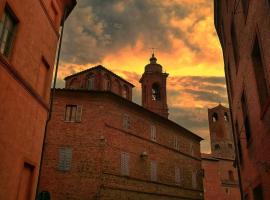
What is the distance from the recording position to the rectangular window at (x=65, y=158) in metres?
19.5

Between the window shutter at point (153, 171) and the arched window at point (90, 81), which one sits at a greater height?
the arched window at point (90, 81)

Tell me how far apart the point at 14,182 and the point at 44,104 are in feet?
9.77

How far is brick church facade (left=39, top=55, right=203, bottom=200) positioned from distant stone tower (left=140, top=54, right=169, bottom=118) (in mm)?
11729

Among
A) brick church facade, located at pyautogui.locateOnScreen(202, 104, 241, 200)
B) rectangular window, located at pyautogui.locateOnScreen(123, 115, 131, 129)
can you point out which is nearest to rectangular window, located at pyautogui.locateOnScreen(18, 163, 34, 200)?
rectangular window, located at pyautogui.locateOnScreen(123, 115, 131, 129)

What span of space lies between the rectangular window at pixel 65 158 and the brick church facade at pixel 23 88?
9.51m

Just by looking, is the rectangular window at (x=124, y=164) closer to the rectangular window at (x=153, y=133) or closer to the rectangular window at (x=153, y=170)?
the rectangular window at (x=153, y=170)

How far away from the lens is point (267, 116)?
7.59 metres

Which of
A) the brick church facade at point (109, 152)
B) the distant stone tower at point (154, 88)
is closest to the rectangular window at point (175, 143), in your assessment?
the brick church facade at point (109, 152)

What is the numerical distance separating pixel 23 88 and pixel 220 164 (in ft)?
145

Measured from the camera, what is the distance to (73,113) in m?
21.1

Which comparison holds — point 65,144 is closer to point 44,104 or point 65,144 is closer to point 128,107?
point 128,107

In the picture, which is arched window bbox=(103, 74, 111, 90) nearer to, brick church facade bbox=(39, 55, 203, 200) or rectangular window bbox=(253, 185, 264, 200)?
brick church facade bbox=(39, 55, 203, 200)

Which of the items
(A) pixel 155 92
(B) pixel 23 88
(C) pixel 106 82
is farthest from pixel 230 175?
(B) pixel 23 88

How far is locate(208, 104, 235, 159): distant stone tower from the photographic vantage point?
5883cm
